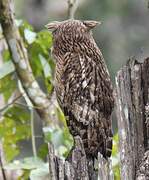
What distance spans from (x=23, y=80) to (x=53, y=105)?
262 millimetres

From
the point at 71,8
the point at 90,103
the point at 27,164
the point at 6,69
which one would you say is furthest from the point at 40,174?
the point at 71,8

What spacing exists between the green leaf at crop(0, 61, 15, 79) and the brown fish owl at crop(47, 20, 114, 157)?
97 cm

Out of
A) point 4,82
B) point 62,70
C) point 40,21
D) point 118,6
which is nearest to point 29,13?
point 40,21

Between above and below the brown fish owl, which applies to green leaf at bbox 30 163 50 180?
below

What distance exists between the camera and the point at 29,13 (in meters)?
16.0

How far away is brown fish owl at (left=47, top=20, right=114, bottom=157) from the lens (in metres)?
4.29

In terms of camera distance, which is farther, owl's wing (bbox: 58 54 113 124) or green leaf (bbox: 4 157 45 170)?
green leaf (bbox: 4 157 45 170)

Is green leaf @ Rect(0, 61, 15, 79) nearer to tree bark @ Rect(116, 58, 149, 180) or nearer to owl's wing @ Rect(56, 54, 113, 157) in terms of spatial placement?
owl's wing @ Rect(56, 54, 113, 157)

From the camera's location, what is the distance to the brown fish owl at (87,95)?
429cm

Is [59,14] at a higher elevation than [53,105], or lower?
lower

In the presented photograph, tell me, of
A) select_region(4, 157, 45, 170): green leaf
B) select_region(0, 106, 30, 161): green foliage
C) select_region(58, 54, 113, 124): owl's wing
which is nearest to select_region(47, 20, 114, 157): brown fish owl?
select_region(58, 54, 113, 124): owl's wing

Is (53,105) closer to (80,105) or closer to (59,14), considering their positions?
(80,105)

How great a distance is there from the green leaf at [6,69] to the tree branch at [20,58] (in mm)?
69

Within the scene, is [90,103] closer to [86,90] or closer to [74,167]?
[86,90]
